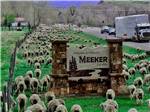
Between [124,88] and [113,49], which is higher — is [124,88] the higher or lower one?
the lower one

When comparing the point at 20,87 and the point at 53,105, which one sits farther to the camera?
the point at 20,87

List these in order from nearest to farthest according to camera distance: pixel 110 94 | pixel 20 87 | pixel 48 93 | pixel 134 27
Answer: pixel 48 93
pixel 110 94
pixel 20 87
pixel 134 27

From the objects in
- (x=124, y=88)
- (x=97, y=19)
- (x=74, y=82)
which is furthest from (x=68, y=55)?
(x=97, y=19)

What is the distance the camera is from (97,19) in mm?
100375

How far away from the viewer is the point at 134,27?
4825cm

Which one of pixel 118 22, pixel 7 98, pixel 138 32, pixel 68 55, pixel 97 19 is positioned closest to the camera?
pixel 7 98

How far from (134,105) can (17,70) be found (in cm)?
969

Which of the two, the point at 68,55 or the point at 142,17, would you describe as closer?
the point at 68,55

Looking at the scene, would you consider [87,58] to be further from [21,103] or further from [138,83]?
[21,103]

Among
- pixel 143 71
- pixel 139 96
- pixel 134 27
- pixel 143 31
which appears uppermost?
pixel 134 27

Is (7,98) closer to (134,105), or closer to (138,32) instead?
(134,105)

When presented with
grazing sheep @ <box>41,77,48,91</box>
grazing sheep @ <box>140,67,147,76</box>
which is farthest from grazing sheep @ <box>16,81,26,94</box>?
grazing sheep @ <box>140,67,147,76</box>

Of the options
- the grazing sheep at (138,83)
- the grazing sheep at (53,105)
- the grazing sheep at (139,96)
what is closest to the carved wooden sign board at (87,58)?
the grazing sheep at (138,83)

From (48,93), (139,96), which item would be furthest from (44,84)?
(139,96)
